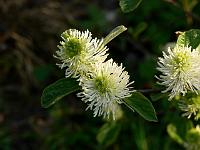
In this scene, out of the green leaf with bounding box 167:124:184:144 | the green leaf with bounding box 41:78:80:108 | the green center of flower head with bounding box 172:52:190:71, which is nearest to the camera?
the green center of flower head with bounding box 172:52:190:71

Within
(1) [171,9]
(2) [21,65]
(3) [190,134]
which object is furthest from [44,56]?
(3) [190,134]

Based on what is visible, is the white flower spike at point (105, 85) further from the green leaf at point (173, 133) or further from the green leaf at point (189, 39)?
the green leaf at point (173, 133)

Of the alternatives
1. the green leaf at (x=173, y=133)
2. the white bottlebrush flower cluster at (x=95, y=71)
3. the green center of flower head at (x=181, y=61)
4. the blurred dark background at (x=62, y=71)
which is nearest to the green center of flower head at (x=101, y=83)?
the white bottlebrush flower cluster at (x=95, y=71)

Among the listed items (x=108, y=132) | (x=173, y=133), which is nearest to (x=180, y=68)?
(x=173, y=133)

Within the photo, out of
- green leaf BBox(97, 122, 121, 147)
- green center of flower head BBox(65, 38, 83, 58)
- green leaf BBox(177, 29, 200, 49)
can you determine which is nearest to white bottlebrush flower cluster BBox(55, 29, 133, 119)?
green center of flower head BBox(65, 38, 83, 58)

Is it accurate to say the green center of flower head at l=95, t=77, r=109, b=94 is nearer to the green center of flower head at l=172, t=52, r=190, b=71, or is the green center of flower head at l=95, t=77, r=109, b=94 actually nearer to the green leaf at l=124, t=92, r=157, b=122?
the green leaf at l=124, t=92, r=157, b=122

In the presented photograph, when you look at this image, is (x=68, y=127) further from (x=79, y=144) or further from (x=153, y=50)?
(x=153, y=50)
